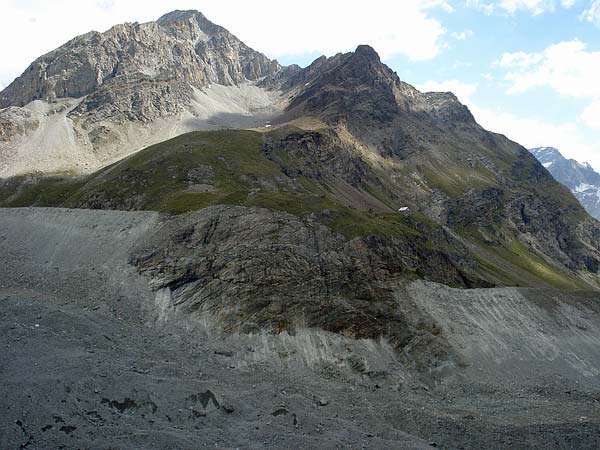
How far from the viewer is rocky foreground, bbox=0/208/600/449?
36000mm

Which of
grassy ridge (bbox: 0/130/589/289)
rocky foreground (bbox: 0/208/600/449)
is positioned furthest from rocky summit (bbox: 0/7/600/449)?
grassy ridge (bbox: 0/130/589/289)

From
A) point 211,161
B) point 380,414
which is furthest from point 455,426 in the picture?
point 211,161

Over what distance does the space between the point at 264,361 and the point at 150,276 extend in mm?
20912

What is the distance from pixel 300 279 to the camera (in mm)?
66125

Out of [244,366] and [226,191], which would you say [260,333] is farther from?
[226,191]

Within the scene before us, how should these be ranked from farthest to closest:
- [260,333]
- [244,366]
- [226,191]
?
[226,191] < [260,333] < [244,366]

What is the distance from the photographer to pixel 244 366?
51.6m

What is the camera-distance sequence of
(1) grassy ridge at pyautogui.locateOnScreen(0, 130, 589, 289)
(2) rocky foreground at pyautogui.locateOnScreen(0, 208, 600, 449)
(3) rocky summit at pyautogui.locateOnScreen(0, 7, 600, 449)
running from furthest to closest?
(1) grassy ridge at pyautogui.locateOnScreen(0, 130, 589, 289)
(3) rocky summit at pyautogui.locateOnScreen(0, 7, 600, 449)
(2) rocky foreground at pyautogui.locateOnScreen(0, 208, 600, 449)

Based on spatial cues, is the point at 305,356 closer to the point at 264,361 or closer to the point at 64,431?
the point at 264,361

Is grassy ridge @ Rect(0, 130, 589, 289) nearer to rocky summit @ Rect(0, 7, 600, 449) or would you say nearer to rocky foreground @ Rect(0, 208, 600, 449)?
rocky summit @ Rect(0, 7, 600, 449)

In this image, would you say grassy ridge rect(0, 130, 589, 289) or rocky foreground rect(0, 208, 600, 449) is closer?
rocky foreground rect(0, 208, 600, 449)

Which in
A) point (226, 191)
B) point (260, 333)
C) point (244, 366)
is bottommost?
point (244, 366)

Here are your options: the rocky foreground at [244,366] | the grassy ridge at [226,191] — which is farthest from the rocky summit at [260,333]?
the grassy ridge at [226,191]

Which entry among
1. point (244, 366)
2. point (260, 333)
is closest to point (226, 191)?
point (260, 333)
